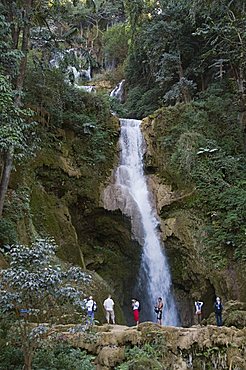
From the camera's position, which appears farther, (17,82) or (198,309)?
(198,309)

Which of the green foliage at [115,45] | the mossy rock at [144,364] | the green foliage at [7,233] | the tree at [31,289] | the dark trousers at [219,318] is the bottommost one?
the mossy rock at [144,364]

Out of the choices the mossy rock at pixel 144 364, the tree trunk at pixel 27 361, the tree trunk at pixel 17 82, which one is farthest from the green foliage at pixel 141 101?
the tree trunk at pixel 27 361

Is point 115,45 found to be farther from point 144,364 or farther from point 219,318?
point 144,364

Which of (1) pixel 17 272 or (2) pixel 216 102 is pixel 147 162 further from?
(1) pixel 17 272

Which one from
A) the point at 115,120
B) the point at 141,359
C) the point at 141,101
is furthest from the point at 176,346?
the point at 141,101

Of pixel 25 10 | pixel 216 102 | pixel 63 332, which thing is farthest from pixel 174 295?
pixel 25 10

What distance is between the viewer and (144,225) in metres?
15.7

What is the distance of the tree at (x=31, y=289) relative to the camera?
557 centimetres

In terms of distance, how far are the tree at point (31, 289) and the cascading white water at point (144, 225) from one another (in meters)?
9.20

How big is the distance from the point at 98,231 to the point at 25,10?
8.73 meters

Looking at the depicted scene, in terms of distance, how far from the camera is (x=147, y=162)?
17578 mm

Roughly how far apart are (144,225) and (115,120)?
222 inches

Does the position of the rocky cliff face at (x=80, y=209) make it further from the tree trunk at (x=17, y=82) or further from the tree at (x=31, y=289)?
the tree at (x=31, y=289)

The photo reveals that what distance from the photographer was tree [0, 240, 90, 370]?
5566 millimetres
